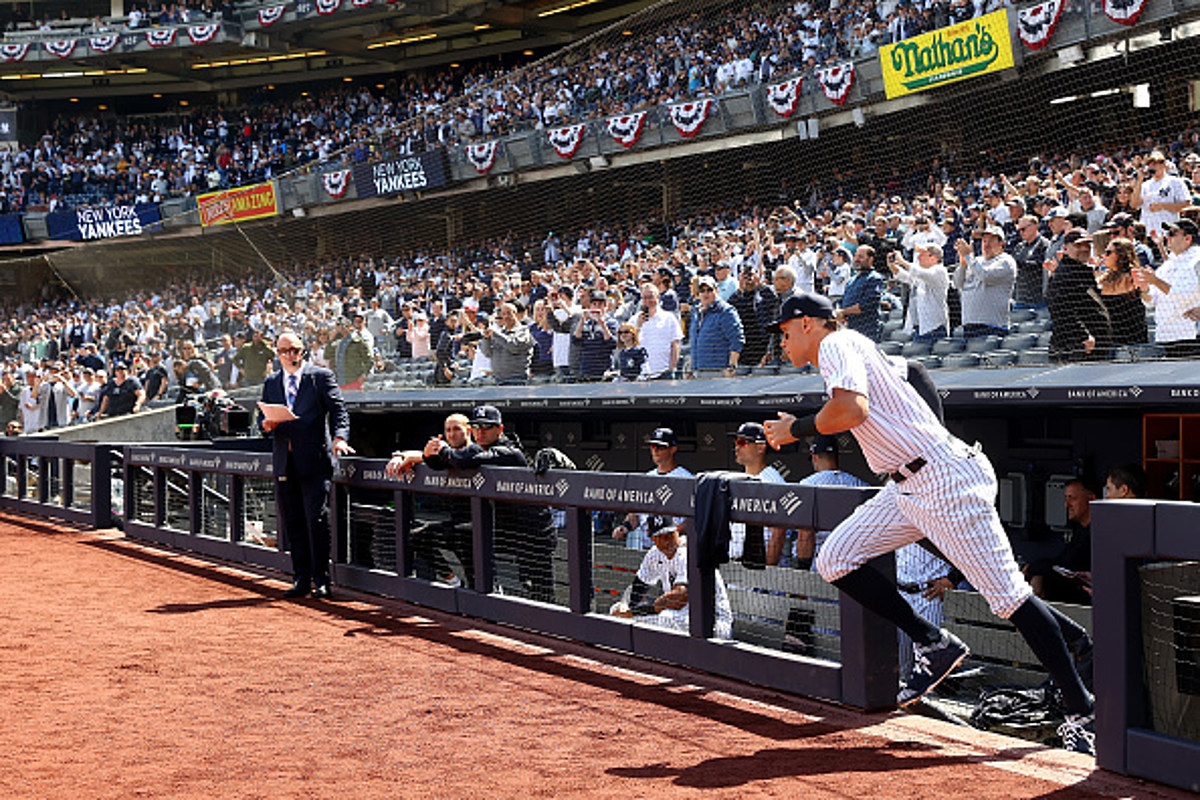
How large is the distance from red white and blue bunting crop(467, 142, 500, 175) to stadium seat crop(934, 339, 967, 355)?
67.9ft

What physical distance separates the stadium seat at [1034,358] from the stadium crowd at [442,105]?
12126mm

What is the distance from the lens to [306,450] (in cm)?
903

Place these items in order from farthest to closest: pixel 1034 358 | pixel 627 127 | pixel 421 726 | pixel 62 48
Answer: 1. pixel 62 48
2. pixel 627 127
3. pixel 1034 358
4. pixel 421 726

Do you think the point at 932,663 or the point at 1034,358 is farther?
the point at 1034,358

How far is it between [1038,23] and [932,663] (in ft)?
→ 56.3

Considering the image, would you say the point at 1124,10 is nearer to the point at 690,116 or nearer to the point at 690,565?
the point at 690,116

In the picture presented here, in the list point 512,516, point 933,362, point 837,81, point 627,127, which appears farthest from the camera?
point 627,127

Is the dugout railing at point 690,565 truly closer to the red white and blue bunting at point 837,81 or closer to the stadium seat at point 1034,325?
the stadium seat at point 1034,325

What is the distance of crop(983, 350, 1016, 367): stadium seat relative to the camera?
10.7m

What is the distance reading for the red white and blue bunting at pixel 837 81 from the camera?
23.4 m

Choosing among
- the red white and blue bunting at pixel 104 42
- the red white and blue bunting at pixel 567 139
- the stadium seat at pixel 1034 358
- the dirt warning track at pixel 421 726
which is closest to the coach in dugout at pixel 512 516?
the dirt warning track at pixel 421 726

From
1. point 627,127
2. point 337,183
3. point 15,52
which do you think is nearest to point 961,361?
point 627,127

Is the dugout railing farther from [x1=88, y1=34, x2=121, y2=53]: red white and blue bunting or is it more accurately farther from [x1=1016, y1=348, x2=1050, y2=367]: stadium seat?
[x1=88, y1=34, x2=121, y2=53]: red white and blue bunting

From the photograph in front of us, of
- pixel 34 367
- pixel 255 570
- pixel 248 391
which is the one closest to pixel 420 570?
pixel 255 570
